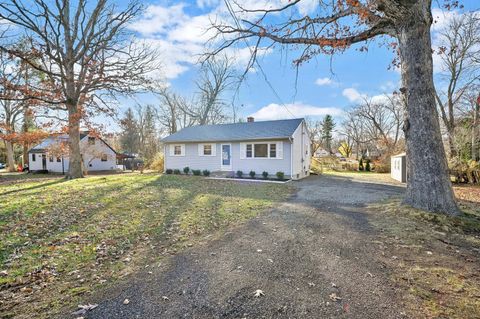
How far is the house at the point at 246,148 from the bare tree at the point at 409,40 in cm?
873

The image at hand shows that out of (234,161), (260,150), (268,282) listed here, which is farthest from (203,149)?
(268,282)

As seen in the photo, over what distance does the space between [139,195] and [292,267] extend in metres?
6.69

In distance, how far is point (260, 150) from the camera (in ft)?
54.3

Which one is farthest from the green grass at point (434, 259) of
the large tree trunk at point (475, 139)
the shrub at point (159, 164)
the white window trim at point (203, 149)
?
the shrub at point (159, 164)

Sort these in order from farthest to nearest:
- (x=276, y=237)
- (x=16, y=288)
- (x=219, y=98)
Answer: (x=219, y=98) → (x=276, y=237) → (x=16, y=288)

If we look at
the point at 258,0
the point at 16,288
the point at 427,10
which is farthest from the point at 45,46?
the point at 427,10

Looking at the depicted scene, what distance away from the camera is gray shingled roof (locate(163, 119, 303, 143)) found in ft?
53.1

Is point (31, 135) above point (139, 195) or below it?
above

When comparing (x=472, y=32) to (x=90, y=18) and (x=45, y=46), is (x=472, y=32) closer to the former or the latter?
(x=90, y=18)

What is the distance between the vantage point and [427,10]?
586 cm

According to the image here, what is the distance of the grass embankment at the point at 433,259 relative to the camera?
2400 millimetres

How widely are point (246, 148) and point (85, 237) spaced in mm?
13211

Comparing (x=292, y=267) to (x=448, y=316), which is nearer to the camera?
A: (x=448, y=316)

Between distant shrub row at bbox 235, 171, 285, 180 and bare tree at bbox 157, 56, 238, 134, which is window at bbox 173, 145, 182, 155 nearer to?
distant shrub row at bbox 235, 171, 285, 180
